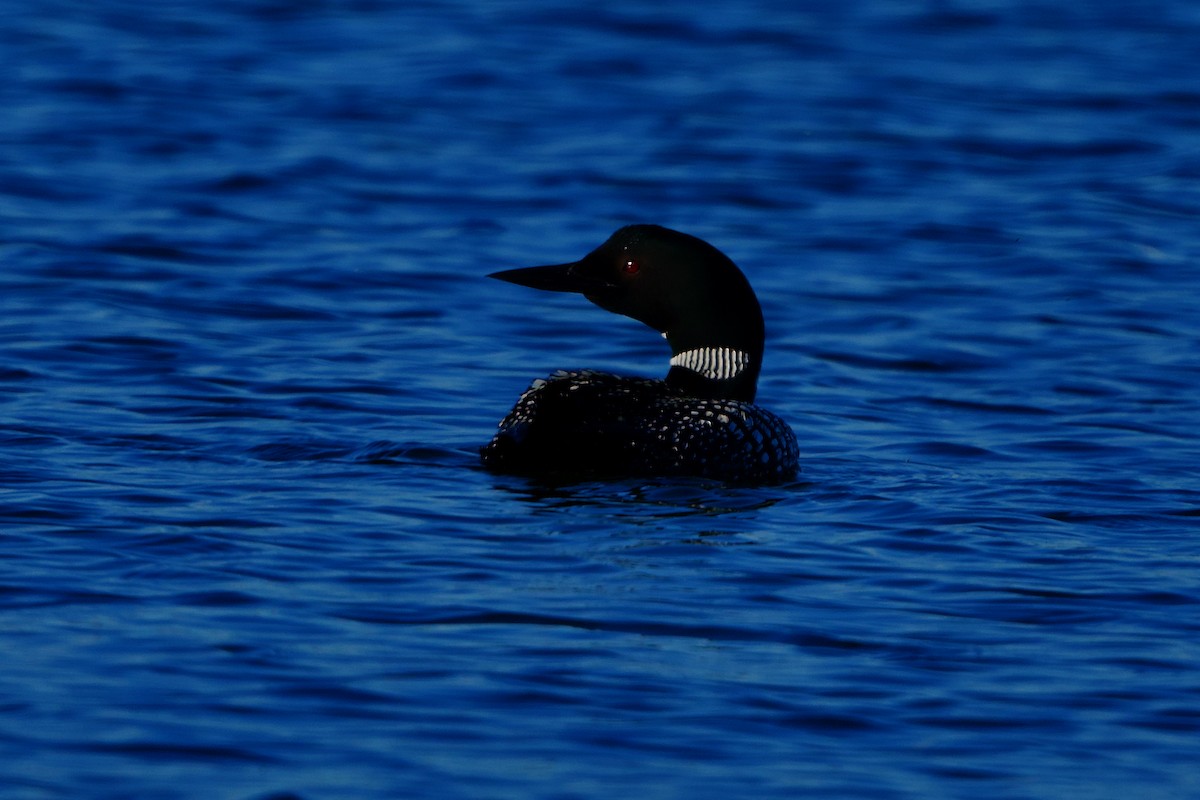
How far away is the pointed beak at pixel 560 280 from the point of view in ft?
22.2

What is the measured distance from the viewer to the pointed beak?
678cm

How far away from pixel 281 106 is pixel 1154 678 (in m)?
9.10

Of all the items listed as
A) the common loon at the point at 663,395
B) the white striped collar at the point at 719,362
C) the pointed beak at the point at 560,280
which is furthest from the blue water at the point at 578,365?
the pointed beak at the point at 560,280

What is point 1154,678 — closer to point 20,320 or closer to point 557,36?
point 20,320

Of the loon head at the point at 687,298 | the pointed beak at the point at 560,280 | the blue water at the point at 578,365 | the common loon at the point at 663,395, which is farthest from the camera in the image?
the pointed beak at the point at 560,280

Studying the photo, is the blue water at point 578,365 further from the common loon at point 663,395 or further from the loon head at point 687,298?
the loon head at point 687,298

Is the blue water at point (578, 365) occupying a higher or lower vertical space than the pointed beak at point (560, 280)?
lower

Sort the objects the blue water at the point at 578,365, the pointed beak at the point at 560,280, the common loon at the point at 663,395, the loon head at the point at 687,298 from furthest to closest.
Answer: the pointed beak at the point at 560,280
the loon head at the point at 687,298
the common loon at the point at 663,395
the blue water at the point at 578,365

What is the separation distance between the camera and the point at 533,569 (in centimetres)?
516

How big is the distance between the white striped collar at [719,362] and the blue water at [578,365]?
1.37 ft

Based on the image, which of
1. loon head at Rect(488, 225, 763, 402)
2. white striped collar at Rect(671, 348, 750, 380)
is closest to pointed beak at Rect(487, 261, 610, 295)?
loon head at Rect(488, 225, 763, 402)

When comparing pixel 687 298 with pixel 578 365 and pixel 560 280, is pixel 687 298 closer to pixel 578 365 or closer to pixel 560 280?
pixel 560 280

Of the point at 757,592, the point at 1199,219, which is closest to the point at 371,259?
the point at 1199,219

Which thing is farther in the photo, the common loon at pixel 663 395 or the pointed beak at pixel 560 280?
the pointed beak at pixel 560 280
